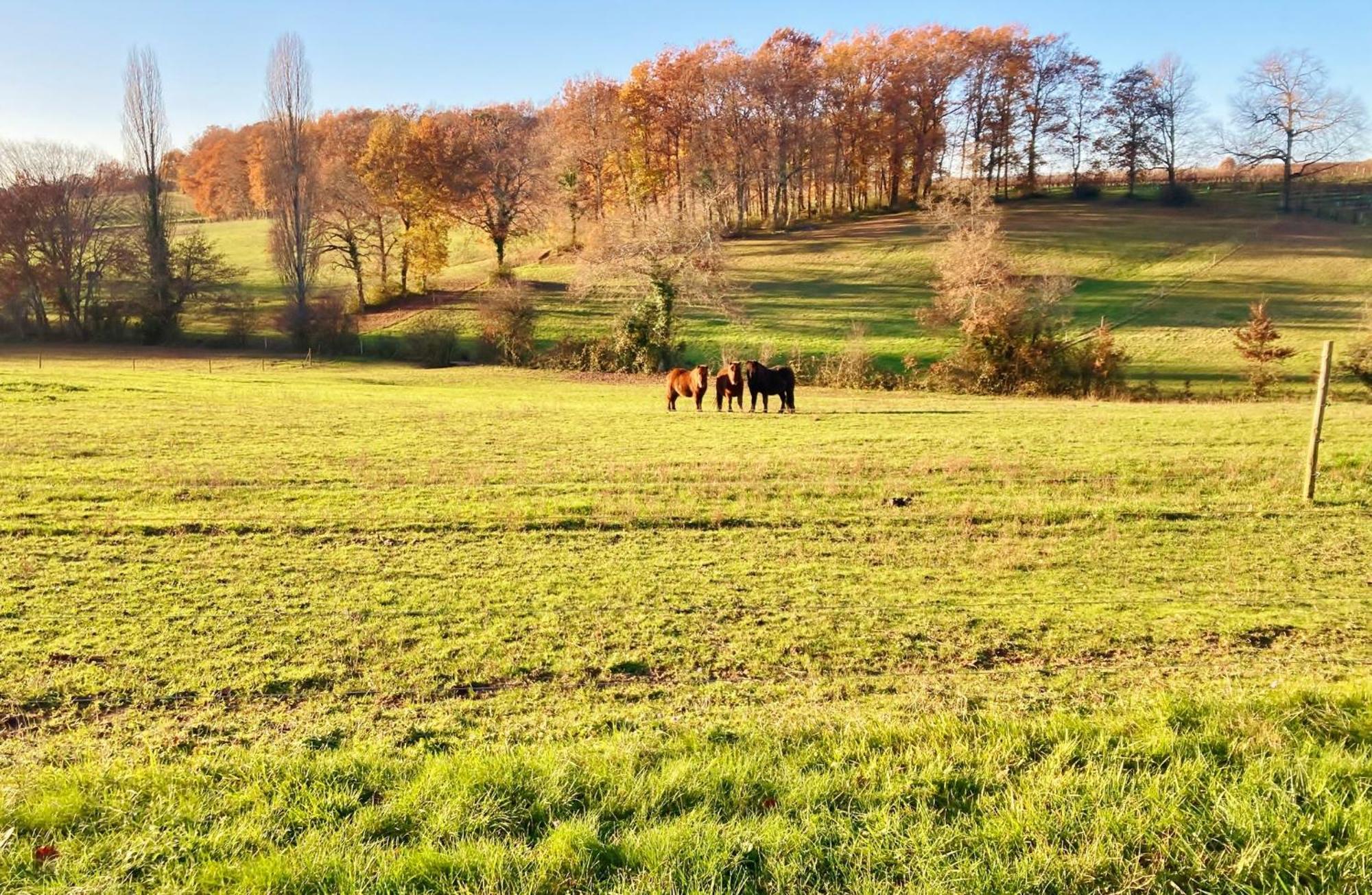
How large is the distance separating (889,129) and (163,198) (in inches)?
2539

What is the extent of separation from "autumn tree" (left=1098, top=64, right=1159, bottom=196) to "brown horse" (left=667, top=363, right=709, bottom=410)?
252ft

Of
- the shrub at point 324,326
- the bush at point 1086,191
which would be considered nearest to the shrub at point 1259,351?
the shrub at point 324,326

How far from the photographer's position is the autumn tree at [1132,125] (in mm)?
80812

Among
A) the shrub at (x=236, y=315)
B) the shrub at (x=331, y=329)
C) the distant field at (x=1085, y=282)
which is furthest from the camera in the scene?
the shrub at (x=236, y=315)

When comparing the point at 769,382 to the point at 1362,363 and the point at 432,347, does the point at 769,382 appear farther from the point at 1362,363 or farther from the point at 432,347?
the point at 432,347

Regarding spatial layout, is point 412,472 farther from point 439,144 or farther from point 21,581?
point 439,144

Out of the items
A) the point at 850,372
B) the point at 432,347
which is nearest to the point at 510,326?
the point at 432,347

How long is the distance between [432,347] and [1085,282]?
4716 cm

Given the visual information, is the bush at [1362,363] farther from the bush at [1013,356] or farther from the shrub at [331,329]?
the shrub at [331,329]

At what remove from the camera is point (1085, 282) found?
58.6 meters

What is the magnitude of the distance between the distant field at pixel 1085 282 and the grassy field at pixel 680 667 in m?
28.0

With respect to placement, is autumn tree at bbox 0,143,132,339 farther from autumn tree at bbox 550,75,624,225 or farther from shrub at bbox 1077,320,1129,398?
shrub at bbox 1077,320,1129,398

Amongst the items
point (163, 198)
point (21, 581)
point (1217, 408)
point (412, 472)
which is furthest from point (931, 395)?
point (163, 198)

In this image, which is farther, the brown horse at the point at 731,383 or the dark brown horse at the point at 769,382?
the brown horse at the point at 731,383
